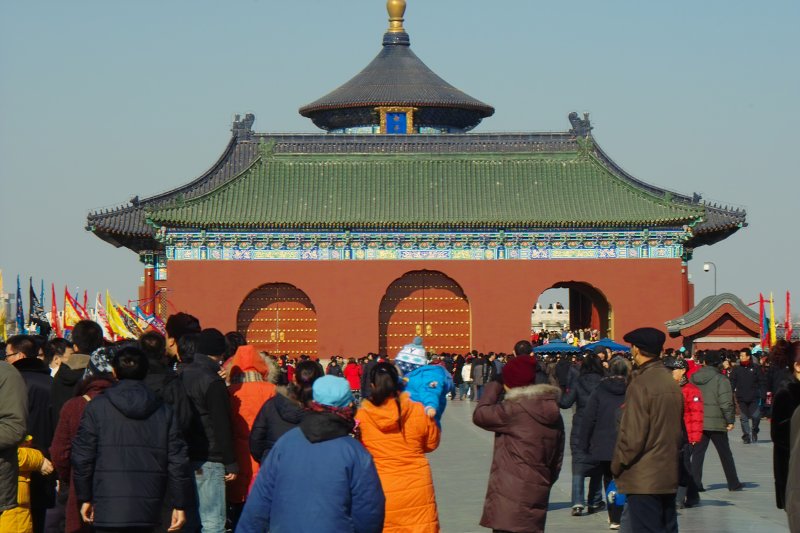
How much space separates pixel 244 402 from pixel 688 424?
5627 mm

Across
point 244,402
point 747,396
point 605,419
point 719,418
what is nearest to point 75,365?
point 244,402

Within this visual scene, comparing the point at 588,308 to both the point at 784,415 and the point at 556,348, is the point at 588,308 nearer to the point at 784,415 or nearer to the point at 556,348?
the point at 556,348

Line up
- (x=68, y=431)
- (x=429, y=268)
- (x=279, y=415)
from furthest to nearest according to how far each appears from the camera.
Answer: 1. (x=429, y=268)
2. (x=279, y=415)
3. (x=68, y=431)

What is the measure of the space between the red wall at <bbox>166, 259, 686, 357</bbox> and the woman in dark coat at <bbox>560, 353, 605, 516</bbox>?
24.8 meters

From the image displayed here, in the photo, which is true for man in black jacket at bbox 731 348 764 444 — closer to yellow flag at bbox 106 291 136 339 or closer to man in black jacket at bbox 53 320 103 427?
yellow flag at bbox 106 291 136 339

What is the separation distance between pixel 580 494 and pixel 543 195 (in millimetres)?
28042

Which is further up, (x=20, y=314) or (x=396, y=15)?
(x=396, y=15)

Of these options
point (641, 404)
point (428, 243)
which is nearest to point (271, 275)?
point (428, 243)

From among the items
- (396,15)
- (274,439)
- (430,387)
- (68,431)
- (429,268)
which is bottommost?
(274,439)

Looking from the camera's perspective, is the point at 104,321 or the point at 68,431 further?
the point at 104,321

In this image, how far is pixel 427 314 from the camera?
1596 inches

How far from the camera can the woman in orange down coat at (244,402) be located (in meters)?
10.1

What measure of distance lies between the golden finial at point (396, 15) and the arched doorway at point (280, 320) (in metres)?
17.3

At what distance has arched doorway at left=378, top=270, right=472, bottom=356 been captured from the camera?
Result: 40406 mm
